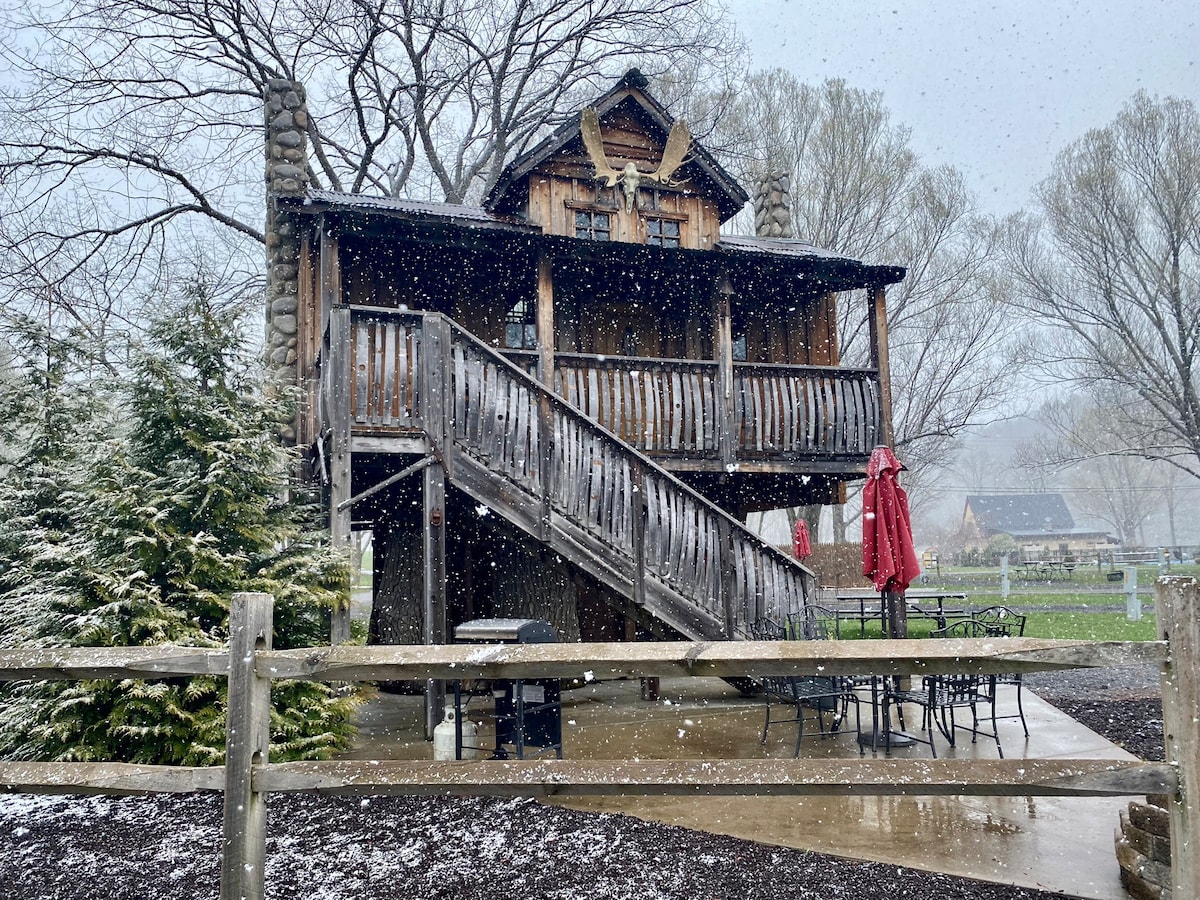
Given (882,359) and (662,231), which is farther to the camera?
(662,231)

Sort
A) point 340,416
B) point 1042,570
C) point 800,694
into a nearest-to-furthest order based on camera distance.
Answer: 1. point 800,694
2. point 340,416
3. point 1042,570

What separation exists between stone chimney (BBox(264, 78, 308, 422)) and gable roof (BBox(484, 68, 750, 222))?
2786mm

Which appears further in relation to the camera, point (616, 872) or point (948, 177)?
point (948, 177)

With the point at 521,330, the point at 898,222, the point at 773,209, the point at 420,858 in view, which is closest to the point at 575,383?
the point at 521,330

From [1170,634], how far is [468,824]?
3904mm

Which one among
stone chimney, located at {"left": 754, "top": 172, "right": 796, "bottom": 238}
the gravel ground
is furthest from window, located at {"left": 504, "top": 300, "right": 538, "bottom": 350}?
the gravel ground

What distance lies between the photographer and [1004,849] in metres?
4.36

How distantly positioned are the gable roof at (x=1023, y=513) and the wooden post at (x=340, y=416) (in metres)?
72.4

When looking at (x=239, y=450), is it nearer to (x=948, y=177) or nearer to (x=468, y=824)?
(x=468, y=824)

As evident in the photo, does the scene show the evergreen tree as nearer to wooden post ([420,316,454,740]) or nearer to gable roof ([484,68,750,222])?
wooden post ([420,316,454,740])

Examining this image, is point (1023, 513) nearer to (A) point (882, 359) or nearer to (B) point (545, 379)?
(A) point (882, 359)

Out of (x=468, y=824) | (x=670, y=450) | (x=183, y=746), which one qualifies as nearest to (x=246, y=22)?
(x=670, y=450)

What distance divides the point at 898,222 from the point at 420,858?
65.3ft

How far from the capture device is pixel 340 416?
7.87 meters
